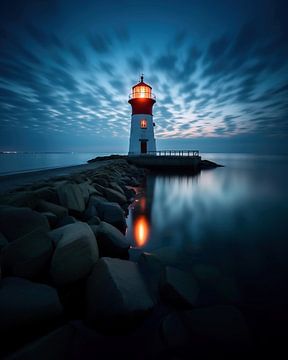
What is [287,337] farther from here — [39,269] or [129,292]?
[39,269]

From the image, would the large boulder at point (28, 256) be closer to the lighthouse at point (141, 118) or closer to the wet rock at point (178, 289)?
the wet rock at point (178, 289)

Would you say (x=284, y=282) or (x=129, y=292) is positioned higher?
(x=129, y=292)

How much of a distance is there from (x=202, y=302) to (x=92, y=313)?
146 centimetres

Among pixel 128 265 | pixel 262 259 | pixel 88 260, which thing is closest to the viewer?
pixel 88 260

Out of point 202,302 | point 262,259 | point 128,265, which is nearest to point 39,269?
point 128,265

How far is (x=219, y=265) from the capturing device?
13.3 ft

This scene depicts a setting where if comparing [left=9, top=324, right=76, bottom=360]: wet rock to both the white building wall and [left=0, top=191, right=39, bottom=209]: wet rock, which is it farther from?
the white building wall

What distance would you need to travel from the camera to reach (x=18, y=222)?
3016 mm

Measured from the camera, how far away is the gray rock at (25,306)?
195 cm

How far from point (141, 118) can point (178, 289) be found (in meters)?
22.7

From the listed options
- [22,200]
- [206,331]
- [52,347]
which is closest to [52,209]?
[22,200]

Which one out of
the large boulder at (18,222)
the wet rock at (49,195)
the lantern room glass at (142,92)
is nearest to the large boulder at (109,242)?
the large boulder at (18,222)

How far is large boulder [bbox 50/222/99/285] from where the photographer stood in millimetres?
2637

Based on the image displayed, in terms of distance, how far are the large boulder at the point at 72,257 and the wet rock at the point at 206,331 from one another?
1.18m
